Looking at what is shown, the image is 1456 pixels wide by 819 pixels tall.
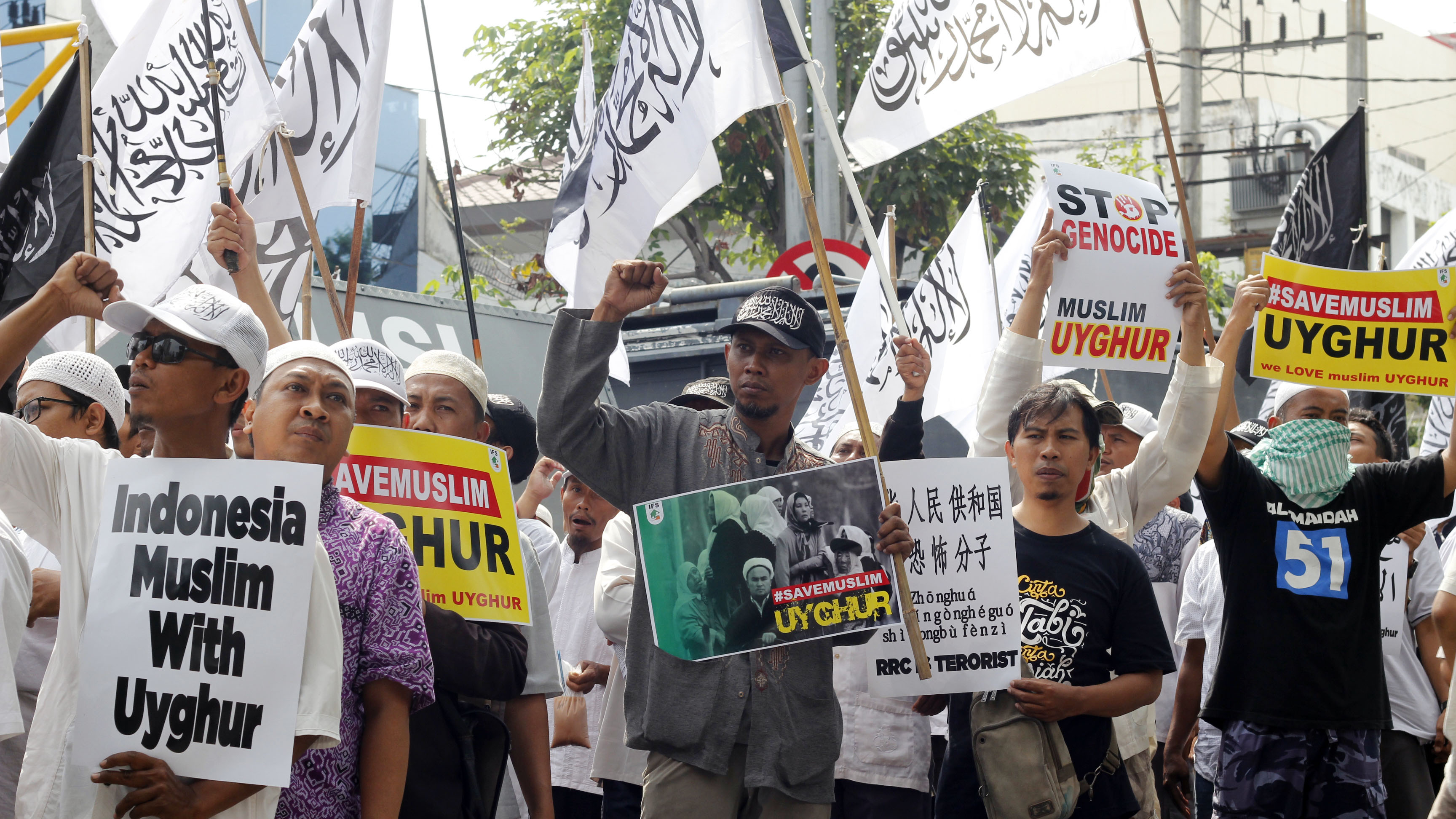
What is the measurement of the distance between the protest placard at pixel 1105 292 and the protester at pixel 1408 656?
1.09 m

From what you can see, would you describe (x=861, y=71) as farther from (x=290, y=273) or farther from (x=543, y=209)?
(x=543, y=209)

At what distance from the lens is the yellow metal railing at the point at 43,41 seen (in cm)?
512

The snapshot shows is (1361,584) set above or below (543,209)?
below

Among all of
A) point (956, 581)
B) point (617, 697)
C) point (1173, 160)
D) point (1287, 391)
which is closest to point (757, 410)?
point (956, 581)

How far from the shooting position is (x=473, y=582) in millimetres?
3777

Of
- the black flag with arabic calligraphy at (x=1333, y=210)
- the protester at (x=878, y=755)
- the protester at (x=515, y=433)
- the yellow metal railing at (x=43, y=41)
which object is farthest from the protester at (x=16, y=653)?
the black flag with arabic calligraphy at (x=1333, y=210)

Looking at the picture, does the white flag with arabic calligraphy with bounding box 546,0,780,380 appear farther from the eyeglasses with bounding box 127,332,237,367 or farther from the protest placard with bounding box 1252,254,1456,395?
the protest placard with bounding box 1252,254,1456,395

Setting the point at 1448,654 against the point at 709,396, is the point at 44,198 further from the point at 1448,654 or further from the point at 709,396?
the point at 1448,654

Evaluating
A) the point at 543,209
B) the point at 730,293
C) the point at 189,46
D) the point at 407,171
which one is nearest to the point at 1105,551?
the point at 189,46

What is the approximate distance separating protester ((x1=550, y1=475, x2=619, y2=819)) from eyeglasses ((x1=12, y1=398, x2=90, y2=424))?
1718 millimetres

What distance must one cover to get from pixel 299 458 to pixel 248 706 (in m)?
0.59

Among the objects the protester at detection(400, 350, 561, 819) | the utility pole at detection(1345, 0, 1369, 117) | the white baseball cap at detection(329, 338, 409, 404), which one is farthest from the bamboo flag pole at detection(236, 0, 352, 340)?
the utility pole at detection(1345, 0, 1369, 117)

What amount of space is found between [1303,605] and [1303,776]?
1.60 ft

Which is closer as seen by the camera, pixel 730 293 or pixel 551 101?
pixel 730 293
